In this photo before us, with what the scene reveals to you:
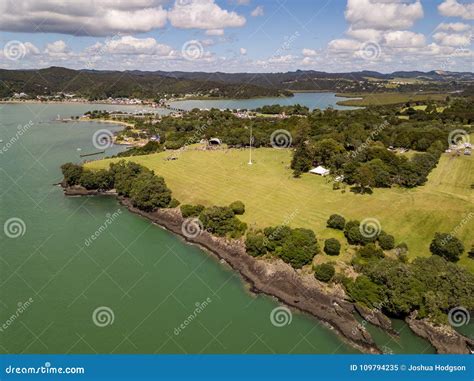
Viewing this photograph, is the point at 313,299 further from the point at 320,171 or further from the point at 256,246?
the point at 320,171

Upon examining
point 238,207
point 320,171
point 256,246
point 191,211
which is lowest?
point 191,211

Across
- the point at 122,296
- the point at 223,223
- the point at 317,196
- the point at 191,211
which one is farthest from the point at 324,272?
the point at 191,211

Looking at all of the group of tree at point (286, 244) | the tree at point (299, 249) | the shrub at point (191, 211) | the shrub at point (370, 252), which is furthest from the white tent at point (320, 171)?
the shrub at point (370, 252)

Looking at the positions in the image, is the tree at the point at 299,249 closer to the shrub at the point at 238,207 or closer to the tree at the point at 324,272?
the tree at the point at 324,272

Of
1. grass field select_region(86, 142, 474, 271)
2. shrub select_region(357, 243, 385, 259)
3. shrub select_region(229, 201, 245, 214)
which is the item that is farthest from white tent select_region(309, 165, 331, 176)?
shrub select_region(357, 243, 385, 259)

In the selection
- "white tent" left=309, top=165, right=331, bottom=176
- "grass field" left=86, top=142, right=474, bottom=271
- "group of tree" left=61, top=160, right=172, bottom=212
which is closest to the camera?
"grass field" left=86, top=142, right=474, bottom=271

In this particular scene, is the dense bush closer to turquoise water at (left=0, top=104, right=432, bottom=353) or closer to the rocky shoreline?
the rocky shoreline
